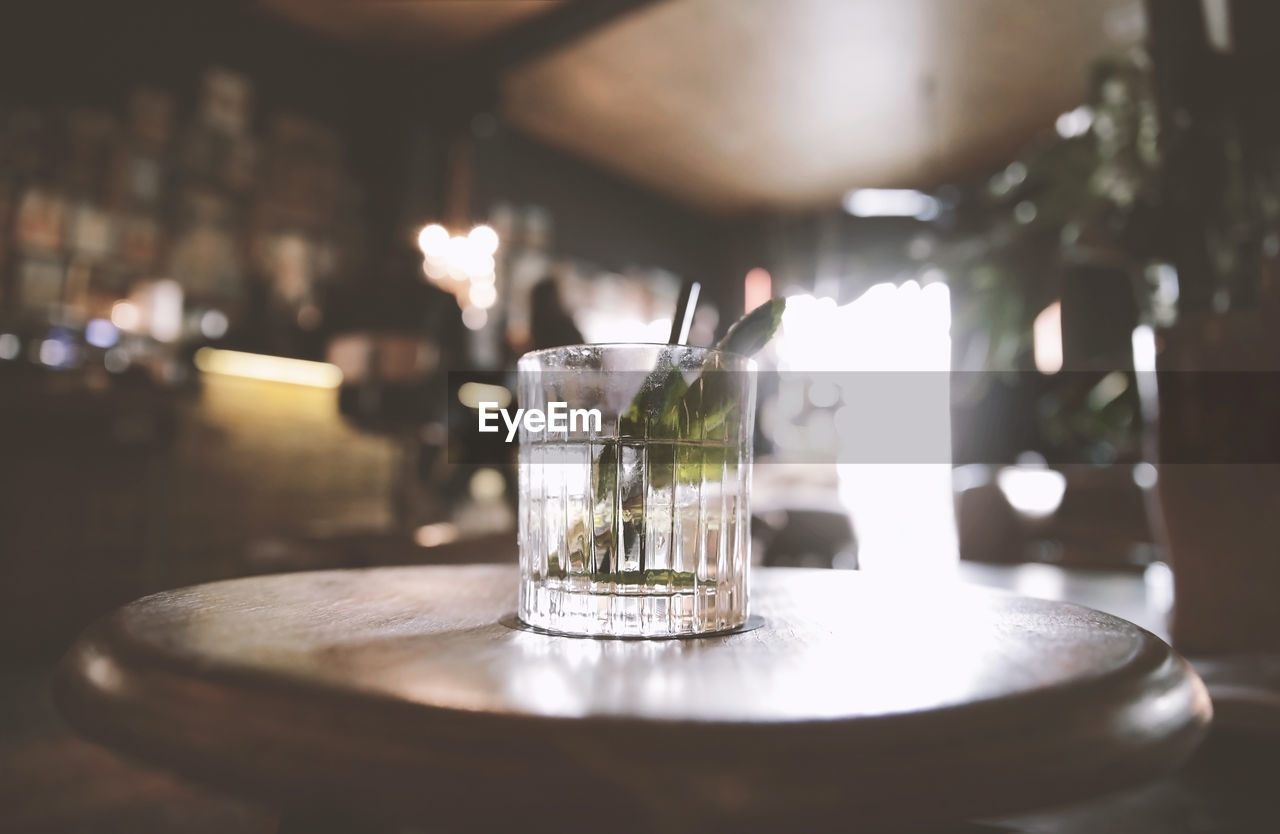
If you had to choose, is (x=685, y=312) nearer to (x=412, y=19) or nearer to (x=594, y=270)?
(x=412, y=19)

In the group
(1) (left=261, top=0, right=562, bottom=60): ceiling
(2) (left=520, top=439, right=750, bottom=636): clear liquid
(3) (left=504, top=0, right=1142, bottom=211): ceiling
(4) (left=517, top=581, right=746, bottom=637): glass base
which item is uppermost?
(1) (left=261, top=0, right=562, bottom=60): ceiling

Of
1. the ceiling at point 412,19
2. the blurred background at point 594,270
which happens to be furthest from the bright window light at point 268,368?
the ceiling at point 412,19

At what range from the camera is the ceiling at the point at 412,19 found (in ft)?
15.9

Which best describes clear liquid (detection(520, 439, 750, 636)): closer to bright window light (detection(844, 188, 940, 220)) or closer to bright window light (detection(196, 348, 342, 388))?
bright window light (detection(196, 348, 342, 388))

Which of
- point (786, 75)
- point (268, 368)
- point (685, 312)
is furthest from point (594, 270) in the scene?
point (685, 312)

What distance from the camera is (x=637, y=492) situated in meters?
0.59

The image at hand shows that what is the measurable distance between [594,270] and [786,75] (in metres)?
2.36

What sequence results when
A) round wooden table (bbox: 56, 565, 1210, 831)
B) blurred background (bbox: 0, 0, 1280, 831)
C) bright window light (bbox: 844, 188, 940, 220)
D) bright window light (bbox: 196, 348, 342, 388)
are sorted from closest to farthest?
1. round wooden table (bbox: 56, 565, 1210, 831)
2. blurred background (bbox: 0, 0, 1280, 831)
3. bright window light (bbox: 196, 348, 342, 388)
4. bright window light (bbox: 844, 188, 940, 220)

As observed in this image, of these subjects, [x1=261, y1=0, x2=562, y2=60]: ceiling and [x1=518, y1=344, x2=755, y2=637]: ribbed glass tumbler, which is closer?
[x1=518, y1=344, x2=755, y2=637]: ribbed glass tumbler

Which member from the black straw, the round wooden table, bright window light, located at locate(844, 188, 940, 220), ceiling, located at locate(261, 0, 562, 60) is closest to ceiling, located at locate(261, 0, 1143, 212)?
ceiling, located at locate(261, 0, 562, 60)

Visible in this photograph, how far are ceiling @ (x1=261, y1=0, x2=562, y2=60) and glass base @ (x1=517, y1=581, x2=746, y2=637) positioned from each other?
5.03 meters

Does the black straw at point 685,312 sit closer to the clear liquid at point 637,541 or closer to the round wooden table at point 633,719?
the clear liquid at point 637,541

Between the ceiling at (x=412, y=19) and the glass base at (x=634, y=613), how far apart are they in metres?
5.03

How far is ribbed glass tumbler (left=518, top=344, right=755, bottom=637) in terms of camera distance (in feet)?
1.91
